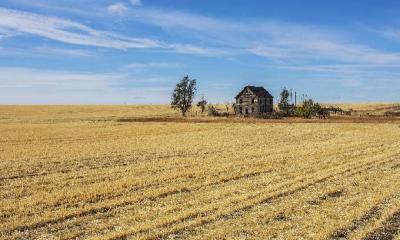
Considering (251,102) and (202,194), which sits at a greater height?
(251,102)

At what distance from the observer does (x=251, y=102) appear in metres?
109

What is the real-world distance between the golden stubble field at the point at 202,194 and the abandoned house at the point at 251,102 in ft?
229

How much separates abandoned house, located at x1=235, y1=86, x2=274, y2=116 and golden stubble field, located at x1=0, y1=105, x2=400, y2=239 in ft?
229

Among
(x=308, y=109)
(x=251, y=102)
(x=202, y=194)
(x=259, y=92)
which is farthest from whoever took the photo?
(x=259, y=92)

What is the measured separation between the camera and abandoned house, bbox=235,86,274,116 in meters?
108

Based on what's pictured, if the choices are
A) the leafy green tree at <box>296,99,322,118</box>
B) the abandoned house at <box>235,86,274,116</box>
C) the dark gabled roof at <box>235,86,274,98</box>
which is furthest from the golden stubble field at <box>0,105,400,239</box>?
the dark gabled roof at <box>235,86,274,98</box>

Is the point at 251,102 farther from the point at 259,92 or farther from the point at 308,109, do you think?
the point at 308,109

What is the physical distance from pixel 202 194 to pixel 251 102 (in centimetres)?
8955

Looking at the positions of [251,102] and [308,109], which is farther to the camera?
[251,102]

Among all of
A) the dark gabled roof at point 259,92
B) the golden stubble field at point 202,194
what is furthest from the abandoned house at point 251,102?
the golden stubble field at point 202,194

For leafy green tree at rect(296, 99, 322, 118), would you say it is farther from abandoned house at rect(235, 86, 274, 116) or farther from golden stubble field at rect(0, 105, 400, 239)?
golden stubble field at rect(0, 105, 400, 239)

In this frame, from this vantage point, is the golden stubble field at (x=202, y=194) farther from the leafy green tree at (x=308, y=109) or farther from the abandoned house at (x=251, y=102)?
the abandoned house at (x=251, y=102)

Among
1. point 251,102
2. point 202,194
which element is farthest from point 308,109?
point 202,194

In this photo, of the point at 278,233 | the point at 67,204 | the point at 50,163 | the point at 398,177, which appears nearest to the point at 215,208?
the point at 278,233
